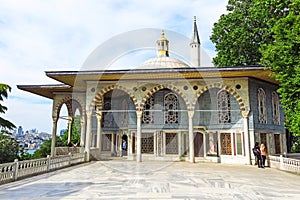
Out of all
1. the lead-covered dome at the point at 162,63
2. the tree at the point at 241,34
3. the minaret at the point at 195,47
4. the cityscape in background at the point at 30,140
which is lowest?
the cityscape in background at the point at 30,140

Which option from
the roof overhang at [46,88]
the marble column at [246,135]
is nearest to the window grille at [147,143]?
the marble column at [246,135]

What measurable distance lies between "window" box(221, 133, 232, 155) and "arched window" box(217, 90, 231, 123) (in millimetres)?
715

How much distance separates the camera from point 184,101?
39.2 feet

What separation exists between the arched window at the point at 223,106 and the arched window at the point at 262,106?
1.40 meters

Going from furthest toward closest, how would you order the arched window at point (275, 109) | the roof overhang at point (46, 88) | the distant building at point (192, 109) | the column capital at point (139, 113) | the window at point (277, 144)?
the roof overhang at point (46, 88) → the arched window at point (275, 109) → the window at point (277, 144) → the column capital at point (139, 113) → the distant building at point (192, 109)

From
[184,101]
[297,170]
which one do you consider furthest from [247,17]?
[297,170]

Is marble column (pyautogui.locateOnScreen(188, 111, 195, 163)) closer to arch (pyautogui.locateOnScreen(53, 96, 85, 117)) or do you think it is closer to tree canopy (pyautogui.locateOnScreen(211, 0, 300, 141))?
tree canopy (pyautogui.locateOnScreen(211, 0, 300, 141))

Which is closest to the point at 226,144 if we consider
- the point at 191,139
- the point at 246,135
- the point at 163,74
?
the point at 246,135

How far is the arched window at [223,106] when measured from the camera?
1168 centimetres

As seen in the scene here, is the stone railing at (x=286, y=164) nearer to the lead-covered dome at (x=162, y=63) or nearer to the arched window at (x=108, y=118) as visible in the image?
the lead-covered dome at (x=162, y=63)

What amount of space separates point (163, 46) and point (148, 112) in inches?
263

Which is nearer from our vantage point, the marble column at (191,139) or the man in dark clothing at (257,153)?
the man in dark clothing at (257,153)

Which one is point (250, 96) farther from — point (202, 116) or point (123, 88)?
point (123, 88)

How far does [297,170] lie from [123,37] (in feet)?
28.8
